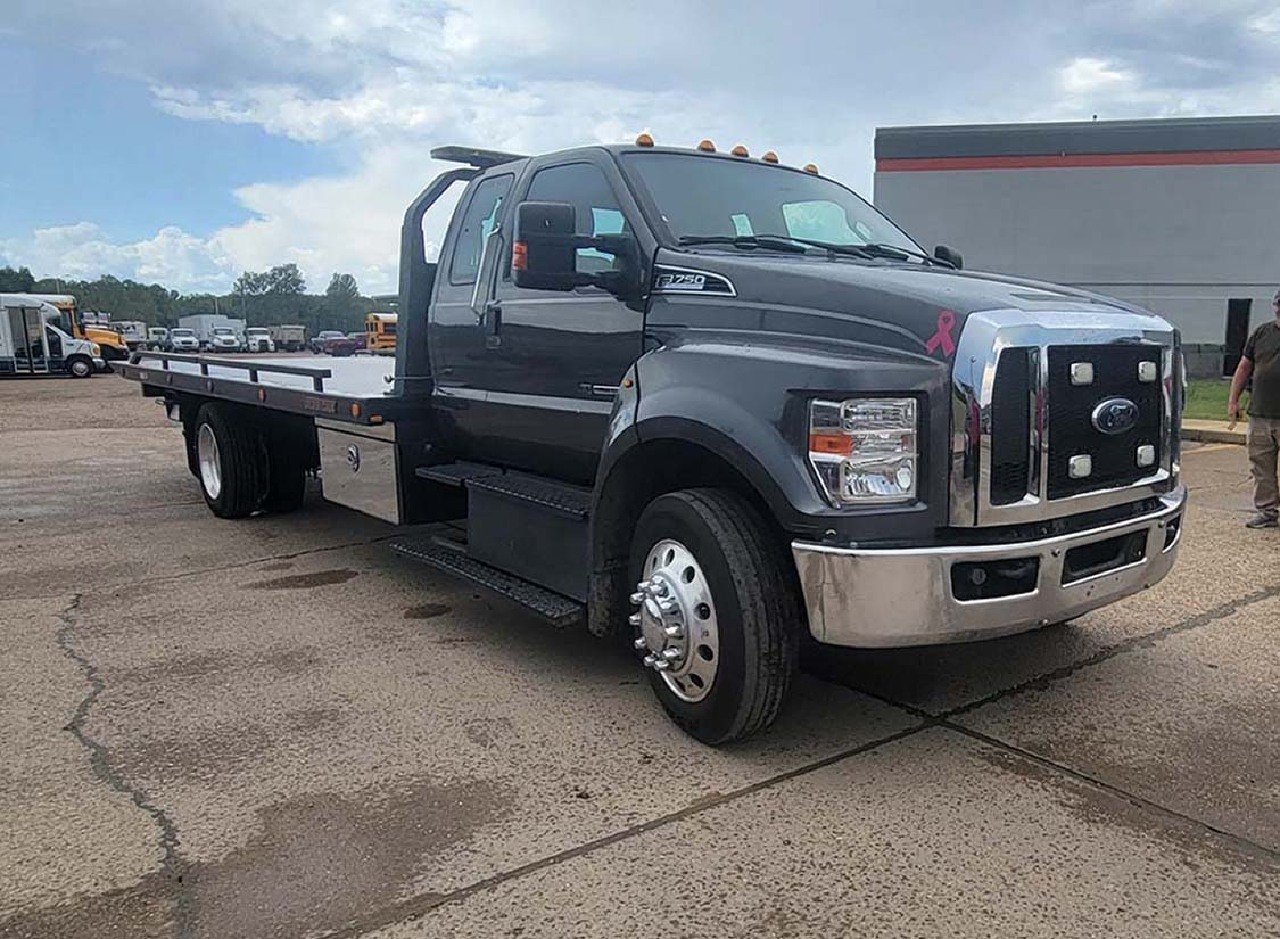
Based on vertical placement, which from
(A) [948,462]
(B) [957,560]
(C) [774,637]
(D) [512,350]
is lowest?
(C) [774,637]

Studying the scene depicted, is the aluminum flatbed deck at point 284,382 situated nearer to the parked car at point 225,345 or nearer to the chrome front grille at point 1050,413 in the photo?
the chrome front grille at point 1050,413

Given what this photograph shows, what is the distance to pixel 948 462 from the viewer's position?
323 cm

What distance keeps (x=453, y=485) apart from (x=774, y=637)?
2.48 metres

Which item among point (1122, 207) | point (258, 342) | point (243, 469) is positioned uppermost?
point (1122, 207)

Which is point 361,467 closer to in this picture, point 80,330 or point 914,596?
point 914,596

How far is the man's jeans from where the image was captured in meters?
7.35

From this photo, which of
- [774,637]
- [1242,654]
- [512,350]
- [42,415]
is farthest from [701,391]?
[42,415]

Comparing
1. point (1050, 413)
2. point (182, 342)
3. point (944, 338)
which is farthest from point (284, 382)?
point (182, 342)

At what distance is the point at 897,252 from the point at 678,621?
6.90ft

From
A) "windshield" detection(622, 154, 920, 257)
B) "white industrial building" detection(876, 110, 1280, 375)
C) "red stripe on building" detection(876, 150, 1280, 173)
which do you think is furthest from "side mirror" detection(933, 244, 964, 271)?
"red stripe on building" detection(876, 150, 1280, 173)

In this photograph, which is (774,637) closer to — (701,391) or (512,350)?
(701,391)

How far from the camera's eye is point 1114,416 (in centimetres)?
354

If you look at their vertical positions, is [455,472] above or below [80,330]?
below

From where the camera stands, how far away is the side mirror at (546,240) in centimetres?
394
